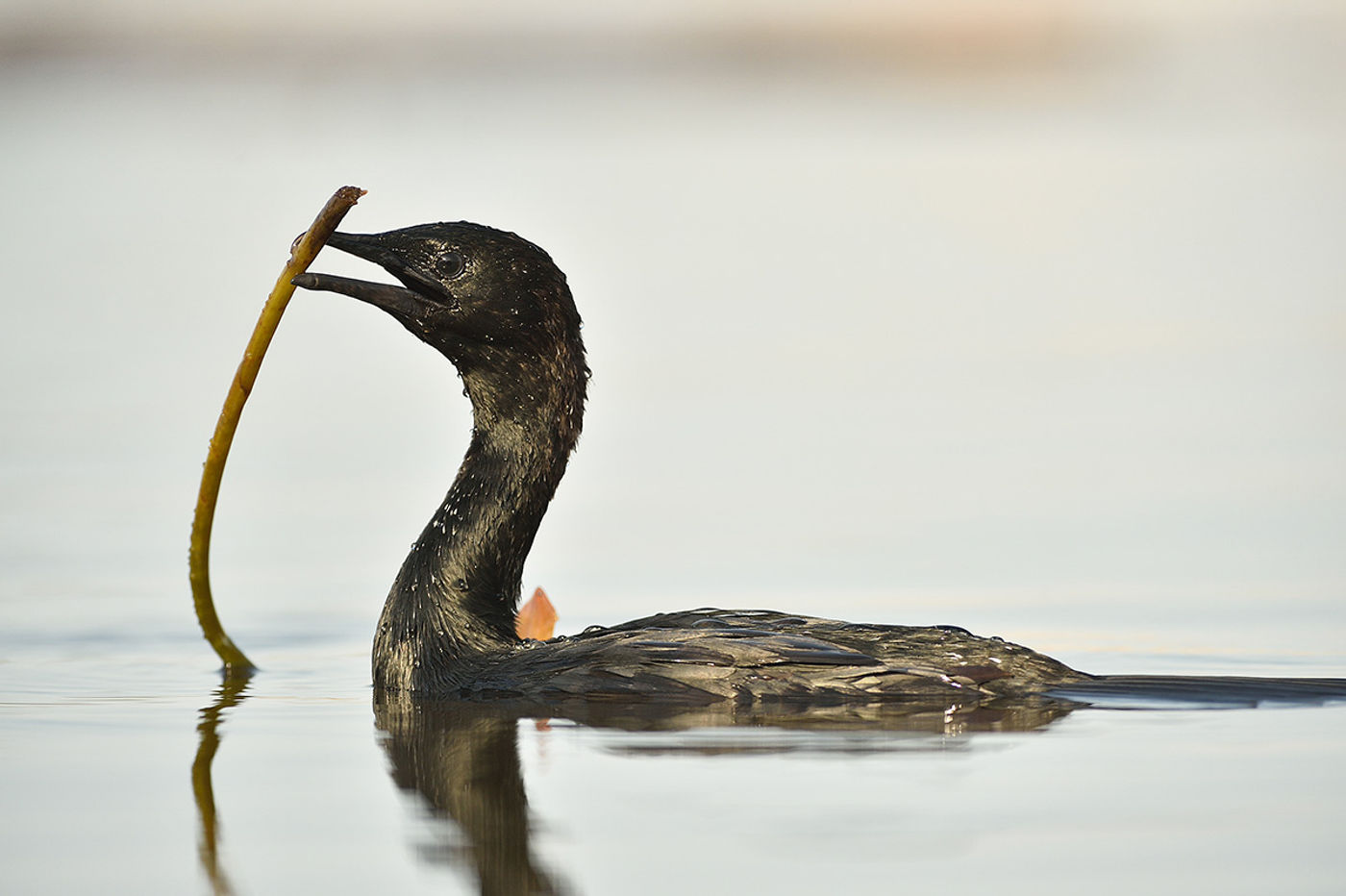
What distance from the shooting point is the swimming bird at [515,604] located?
6.41 meters

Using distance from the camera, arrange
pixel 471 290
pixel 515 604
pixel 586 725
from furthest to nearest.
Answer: pixel 515 604 → pixel 471 290 → pixel 586 725

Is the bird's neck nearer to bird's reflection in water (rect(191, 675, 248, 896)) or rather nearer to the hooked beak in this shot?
the hooked beak

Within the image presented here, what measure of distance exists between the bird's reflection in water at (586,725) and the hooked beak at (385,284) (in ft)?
4.30

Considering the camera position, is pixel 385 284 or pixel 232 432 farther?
pixel 232 432

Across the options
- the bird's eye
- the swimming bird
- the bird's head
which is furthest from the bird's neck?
the bird's eye

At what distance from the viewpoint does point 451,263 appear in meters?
7.22

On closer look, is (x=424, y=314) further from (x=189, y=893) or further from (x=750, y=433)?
(x=750, y=433)

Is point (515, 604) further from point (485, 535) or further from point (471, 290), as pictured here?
point (471, 290)

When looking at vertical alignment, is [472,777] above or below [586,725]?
below

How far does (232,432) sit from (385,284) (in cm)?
85

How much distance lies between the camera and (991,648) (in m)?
6.53

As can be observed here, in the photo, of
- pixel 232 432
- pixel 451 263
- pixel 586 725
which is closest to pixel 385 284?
pixel 451 263

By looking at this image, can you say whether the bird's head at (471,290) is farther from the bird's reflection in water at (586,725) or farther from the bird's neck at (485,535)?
the bird's reflection in water at (586,725)

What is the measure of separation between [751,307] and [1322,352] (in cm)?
371
